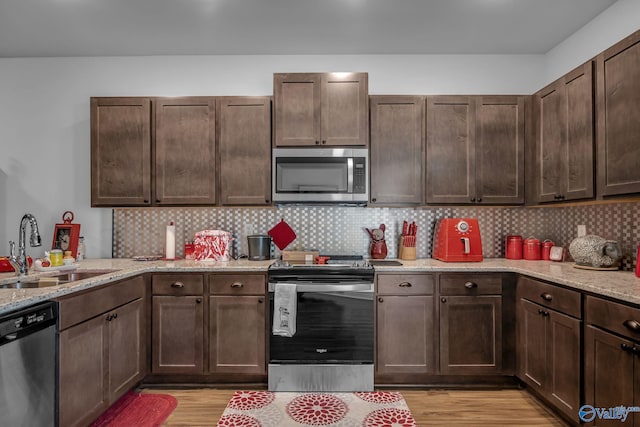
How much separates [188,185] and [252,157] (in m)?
0.59

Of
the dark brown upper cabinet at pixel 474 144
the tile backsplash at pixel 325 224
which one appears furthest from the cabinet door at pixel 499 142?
the tile backsplash at pixel 325 224

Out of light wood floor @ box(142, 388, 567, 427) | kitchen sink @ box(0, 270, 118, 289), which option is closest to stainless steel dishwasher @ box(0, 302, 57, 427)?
kitchen sink @ box(0, 270, 118, 289)

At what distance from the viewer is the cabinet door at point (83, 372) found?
1.84 metres

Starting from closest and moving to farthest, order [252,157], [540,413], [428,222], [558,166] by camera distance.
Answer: [540,413] < [558,166] < [252,157] < [428,222]

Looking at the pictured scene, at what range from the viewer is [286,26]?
9.55 feet

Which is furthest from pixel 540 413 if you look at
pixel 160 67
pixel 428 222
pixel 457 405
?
pixel 160 67

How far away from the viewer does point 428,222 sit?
3.40 m

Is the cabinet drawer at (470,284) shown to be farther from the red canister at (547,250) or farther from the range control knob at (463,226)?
the red canister at (547,250)

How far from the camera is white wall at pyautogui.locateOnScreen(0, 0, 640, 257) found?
3424 mm

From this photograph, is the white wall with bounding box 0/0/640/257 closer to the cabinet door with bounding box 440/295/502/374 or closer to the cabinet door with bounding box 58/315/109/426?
the cabinet door with bounding box 58/315/109/426

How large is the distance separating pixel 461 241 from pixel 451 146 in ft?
2.60

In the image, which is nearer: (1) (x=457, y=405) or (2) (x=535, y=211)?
(1) (x=457, y=405)

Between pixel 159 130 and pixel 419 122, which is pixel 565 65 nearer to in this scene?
pixel 419 122

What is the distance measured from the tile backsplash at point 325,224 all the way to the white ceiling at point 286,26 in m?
1.44
